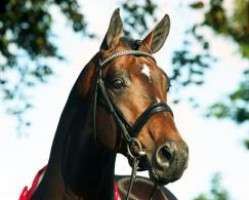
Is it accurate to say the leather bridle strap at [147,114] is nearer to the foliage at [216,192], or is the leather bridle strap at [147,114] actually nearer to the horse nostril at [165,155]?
the horse nostril at [165,155]

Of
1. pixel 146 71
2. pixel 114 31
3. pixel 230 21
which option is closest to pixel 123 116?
pixel 146 71

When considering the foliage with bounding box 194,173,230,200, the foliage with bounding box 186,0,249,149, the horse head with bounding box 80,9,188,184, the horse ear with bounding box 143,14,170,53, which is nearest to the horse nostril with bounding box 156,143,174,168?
the horse head with bounding box 80,9,188,184

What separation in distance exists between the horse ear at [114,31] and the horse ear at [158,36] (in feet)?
1.19

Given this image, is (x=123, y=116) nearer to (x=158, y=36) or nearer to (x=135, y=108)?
(x=135, y=108)

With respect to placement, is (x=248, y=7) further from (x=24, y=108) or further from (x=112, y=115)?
(x=24, y=108)

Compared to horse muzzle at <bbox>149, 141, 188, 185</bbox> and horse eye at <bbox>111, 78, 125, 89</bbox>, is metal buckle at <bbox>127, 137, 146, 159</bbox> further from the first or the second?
horse eye at <bbox>111, 78, 125, 89</bbox>

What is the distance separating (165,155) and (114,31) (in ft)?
3.95

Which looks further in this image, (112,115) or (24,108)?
(24,108)

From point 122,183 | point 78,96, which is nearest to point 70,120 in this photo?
point 78,96

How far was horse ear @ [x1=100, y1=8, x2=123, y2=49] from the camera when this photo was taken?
650cm

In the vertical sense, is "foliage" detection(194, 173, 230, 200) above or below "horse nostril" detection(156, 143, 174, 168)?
above

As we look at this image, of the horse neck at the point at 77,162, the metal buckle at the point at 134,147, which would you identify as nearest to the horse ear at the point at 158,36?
the horse neck at the point at 77,162

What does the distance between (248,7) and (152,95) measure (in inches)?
130

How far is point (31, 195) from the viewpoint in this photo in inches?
277
